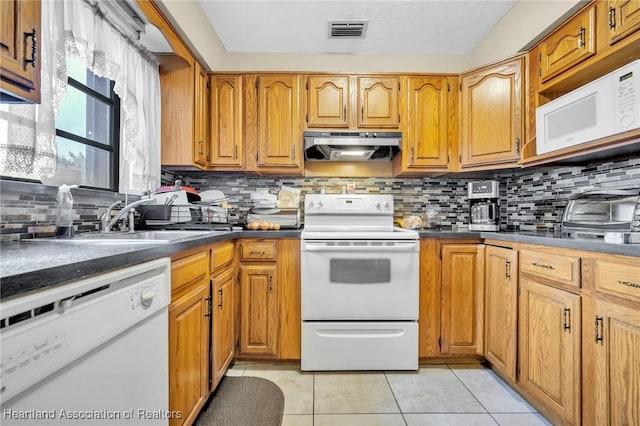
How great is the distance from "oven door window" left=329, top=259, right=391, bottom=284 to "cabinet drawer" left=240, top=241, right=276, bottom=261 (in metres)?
0.43

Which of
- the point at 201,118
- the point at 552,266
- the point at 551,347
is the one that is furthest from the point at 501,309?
the point at 201,118

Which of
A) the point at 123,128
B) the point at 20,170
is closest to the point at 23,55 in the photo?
the point at 20,170

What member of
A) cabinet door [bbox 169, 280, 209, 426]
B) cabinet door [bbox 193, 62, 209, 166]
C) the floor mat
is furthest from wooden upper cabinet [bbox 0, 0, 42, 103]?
the floor mat

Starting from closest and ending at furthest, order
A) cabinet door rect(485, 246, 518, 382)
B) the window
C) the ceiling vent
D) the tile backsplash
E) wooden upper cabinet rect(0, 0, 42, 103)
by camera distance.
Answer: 1. wooden upper cabinet rect(0, 0, 42, 103)
2. the tile backsplash
3. the window
4. cabinet door rect(485, 246, 518, 382)
5. the ceiling vent

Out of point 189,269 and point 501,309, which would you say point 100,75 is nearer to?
point 189,269

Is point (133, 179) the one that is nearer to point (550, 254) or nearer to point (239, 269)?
point (239, 269)

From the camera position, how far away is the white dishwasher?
46cm

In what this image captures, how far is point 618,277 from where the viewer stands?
3.62ft

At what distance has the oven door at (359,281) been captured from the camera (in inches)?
76.0

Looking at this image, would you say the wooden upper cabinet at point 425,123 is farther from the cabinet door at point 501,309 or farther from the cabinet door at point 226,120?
the cabinet door at point 226,120

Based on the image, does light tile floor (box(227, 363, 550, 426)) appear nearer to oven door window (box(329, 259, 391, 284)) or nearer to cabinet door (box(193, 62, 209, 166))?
oven door window (box(329, 259, 391, 284))

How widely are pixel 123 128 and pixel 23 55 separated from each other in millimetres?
942

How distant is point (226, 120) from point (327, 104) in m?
0.82

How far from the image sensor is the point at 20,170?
1053 millimetres
